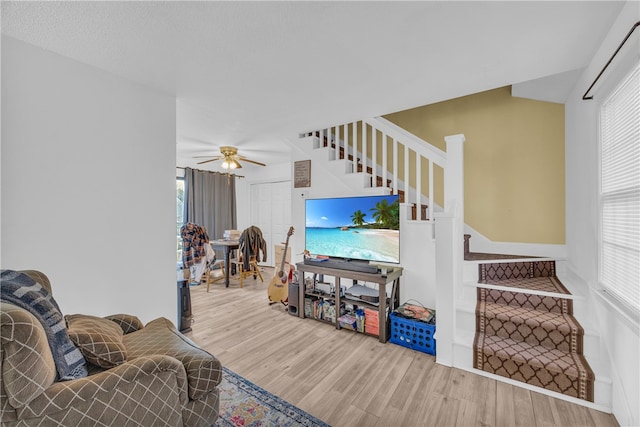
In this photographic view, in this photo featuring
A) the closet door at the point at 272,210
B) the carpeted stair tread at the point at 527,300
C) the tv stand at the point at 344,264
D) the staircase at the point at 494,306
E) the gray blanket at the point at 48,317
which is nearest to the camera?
the gray blanket at the point at 48,317

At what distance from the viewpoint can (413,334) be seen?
2498 mm

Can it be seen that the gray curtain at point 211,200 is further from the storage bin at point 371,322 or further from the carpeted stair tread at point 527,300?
the carpeted stair tread at point 527,300

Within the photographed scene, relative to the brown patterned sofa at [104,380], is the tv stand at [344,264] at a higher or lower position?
higher

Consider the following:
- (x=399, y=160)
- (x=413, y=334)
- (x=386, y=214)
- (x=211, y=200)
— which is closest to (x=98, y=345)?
(x=413, y=334)

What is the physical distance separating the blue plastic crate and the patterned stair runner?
0.36 m

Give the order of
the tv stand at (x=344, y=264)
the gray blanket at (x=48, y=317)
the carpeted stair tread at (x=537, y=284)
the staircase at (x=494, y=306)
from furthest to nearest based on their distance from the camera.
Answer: the tv stand at (x=344, y=264)
the carpeted stair tread at (x=537, y=284)
the staircase at (x=494, y=306)
the gray blanket at (x=48, y=317)

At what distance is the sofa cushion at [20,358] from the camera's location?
931 mm

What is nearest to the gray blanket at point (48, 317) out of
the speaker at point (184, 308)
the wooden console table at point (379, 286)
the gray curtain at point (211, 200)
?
the speaker at point (184, 308)

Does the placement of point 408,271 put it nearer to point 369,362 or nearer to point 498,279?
point 498,279

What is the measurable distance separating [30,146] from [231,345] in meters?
2.16

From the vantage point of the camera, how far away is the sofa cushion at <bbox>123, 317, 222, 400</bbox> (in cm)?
139

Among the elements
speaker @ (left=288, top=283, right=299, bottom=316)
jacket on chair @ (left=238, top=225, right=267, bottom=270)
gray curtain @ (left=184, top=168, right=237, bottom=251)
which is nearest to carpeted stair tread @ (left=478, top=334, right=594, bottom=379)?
speaker @ (left=288, top=283, right=299, bottom=316)

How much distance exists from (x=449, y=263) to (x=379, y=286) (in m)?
0.71

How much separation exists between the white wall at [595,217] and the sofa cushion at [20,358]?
2609 mm
